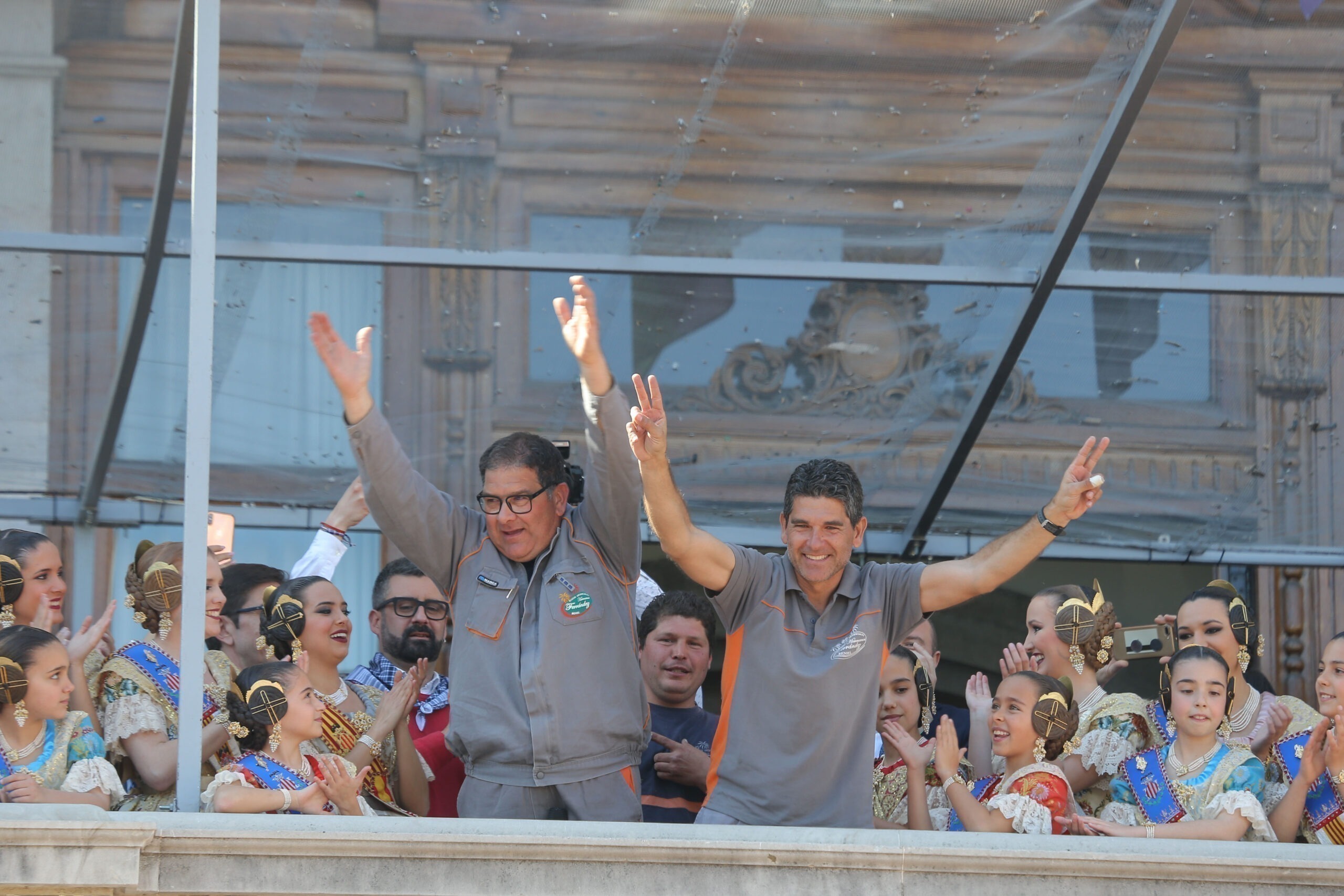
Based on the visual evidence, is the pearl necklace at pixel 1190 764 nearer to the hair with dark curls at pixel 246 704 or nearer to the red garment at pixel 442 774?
the red garment at pixel 442 774

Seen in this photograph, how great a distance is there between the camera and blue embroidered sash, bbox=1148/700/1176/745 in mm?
4027

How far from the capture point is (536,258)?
17.2 feet

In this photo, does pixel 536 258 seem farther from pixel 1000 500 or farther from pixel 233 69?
pixel 1000 500

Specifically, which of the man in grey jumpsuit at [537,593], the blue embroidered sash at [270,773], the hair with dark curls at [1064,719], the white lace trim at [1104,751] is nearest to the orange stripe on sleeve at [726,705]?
the man in grey jumpsuit at [537,593]

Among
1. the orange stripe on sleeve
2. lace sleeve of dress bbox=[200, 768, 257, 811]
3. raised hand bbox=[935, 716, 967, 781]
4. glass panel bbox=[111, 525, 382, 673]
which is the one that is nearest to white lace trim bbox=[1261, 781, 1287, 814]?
raised hand bbox=[935, 716, 967, 781]

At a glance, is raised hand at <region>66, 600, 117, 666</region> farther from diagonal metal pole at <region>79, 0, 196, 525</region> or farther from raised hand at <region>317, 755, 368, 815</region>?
diagonal metal pole at <region>79, 0, 196, 525</region>

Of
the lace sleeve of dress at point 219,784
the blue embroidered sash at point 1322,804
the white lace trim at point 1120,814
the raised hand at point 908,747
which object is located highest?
the raised hand at point 908,747

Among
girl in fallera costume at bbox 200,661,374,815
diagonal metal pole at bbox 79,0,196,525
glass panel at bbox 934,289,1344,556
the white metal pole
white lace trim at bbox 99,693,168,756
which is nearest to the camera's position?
the white metal pole

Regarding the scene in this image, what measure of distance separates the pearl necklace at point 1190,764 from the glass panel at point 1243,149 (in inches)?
76.4

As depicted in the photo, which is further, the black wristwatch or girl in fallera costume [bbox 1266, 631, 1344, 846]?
girl in fallera costume [bbox 1266, 631, 1344, 846]

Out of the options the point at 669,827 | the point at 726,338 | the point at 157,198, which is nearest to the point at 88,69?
the point at 157,198

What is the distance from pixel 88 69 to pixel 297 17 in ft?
2.15

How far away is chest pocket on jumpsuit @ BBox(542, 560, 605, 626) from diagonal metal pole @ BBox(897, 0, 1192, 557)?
211 centimetres

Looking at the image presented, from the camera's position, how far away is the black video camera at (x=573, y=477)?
4.04 metres
